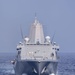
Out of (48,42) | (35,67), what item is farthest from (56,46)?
(35,67)

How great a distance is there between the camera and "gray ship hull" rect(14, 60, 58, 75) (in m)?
114

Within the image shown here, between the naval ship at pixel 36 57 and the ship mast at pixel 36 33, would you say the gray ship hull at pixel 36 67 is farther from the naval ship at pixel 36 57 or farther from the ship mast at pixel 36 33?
the ship mast at pixel 36 33

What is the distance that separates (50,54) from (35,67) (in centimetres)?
522

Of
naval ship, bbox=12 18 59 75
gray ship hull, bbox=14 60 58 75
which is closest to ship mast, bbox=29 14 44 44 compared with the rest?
naval ship, bbox=12 18 59 75

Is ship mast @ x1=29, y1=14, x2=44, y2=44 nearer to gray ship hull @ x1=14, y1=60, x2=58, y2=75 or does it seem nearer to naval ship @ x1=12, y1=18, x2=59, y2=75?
naval ship @ x1=12, y1=18, x2=59, y2=75

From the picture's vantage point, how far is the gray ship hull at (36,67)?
11381 cm

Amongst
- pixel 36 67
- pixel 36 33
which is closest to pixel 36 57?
pixel 36 67

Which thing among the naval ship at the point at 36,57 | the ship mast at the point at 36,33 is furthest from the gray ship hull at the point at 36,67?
the ship mast at the point at 36,33

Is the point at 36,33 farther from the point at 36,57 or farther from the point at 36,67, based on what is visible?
the point at 36,67

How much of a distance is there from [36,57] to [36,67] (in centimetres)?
291

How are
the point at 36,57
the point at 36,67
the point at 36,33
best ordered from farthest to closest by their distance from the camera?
the point at 36,33 < the point at 36,57 < the point at 36,67

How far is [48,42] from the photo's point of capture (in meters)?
121

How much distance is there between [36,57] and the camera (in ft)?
382

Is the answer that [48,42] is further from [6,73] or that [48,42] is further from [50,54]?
[6,73]
